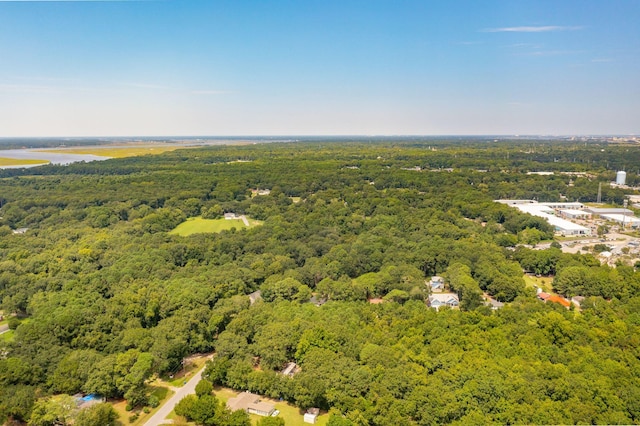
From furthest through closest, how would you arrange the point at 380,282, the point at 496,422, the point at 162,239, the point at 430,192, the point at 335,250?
the point at 430,192, the point at 162,239, the point at 335,250, the point at 380,282, the point at 496,422

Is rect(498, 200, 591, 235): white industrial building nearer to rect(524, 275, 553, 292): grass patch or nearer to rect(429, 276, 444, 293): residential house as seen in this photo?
rect(524, 275, 553, 292): grass patch

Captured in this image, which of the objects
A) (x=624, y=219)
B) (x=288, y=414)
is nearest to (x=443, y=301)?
(x=288, y=414)

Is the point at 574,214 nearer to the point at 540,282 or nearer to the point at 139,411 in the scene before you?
the point at 540,282

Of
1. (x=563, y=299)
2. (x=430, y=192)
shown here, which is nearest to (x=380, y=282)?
(x=563, y=299)

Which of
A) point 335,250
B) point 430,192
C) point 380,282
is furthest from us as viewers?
point 430,192

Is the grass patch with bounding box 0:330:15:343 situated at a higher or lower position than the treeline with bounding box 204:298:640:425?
lower

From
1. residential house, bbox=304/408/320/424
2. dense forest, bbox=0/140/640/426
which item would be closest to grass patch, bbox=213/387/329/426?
residential house, bbox=304/408/320/424

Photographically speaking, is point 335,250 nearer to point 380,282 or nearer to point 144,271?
point 380,282

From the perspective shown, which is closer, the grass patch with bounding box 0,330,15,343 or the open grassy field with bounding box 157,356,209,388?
the open grassy field with bounding box 157,356,209,388
